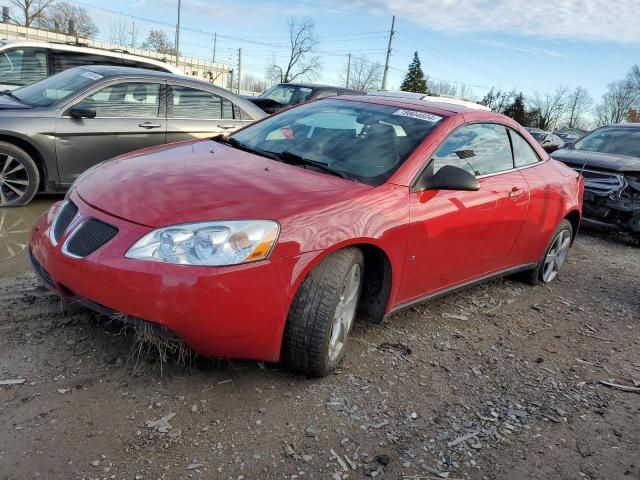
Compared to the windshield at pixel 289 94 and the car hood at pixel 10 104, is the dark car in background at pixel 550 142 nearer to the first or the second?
the windshield at pixel 289 94

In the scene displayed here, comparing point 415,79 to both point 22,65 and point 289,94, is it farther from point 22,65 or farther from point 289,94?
point 22,65

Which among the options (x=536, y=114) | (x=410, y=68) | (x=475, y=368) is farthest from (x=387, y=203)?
(x=536, y=114)

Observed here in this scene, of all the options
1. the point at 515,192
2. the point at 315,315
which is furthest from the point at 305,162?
the point at 515,192

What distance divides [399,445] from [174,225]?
142 cm

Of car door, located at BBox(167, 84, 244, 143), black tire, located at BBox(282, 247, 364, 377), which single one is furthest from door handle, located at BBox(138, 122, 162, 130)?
black tire, located at BBox(282, 247, 364, 377)

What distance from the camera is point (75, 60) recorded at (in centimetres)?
802

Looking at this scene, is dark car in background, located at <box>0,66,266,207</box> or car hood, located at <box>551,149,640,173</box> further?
car hood, located at <box>551,149,640,173</box>

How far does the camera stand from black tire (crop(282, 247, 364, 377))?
262 cm

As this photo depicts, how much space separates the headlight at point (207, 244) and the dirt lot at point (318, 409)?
26.5 inches

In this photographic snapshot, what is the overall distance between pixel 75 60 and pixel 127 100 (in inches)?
107

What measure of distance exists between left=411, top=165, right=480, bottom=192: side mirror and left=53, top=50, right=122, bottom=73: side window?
22.1 ft

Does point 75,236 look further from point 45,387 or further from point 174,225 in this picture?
point 45,387

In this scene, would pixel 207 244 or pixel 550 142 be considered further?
pixel 550 142

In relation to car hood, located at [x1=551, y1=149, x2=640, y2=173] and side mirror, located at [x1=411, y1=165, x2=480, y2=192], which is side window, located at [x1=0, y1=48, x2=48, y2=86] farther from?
car hood, located at [x1=551, y1=149, x2=640, y2=173]
